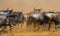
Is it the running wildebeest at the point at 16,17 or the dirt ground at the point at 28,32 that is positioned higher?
the running wildebeest at the point at 16,17

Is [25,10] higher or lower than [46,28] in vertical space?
higher

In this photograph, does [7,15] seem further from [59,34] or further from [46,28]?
[59,34]

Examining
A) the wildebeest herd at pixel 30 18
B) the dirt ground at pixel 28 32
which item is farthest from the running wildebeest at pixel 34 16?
the dirt ground at pixel 28 32

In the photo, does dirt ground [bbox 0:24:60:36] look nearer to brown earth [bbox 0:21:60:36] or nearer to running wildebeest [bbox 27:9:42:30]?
brown earth [bbox 0:21:60:36]

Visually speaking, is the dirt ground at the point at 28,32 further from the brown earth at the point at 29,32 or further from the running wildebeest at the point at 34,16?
the running wildebeest at the point at 34,16

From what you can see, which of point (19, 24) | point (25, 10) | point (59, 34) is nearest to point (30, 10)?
point (25, 10)

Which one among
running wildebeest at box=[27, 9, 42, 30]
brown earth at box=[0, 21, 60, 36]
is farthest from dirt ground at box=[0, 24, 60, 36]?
running wildebeest at box=[27, 9, 42, 30]

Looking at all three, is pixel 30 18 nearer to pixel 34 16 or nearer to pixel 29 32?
pixel 34 16

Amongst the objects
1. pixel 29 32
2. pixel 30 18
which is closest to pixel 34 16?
pixel 30 18
